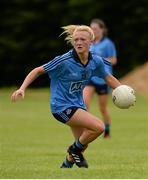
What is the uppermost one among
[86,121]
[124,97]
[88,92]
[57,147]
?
[124,97]

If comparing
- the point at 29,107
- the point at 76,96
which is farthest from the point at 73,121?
the point at 29,107

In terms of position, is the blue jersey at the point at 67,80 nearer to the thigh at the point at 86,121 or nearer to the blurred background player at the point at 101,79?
the thigh at the point at 86,121

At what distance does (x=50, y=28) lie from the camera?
142 ft

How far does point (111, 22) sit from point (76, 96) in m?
33.0

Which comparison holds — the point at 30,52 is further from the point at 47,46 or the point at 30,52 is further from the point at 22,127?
the point at 22,127

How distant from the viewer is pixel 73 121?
371 inches

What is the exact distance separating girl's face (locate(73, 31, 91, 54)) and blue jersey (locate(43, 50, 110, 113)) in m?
0.09

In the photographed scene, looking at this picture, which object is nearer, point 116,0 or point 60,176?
point 60,176

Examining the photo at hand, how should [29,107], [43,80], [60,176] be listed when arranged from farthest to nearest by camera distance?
[43,80] < [29,107] < [60,176]

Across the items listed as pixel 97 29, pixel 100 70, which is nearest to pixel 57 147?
pixel 97 29

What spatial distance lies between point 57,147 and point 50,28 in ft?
100

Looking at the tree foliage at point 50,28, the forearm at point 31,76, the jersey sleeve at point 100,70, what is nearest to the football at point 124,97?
the jersey sleeve at point 100,70

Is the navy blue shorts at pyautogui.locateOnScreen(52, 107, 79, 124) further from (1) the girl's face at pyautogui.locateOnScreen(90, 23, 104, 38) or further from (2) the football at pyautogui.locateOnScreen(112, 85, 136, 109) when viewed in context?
(1) the girl's face at pyautogui.locateOnScreen(90, 23, 104, 38)

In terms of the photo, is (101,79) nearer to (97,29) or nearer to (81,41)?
(97,29)
